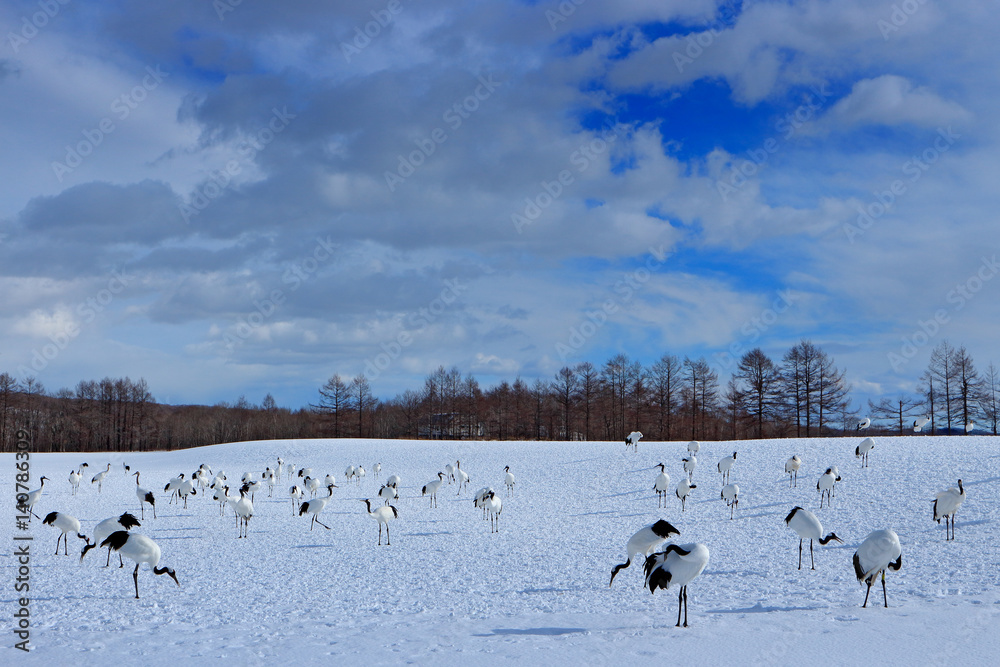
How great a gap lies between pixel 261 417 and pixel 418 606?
91.8 metres

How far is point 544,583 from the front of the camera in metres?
12.2

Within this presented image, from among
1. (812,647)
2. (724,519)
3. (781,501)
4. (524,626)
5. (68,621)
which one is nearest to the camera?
(812,647)

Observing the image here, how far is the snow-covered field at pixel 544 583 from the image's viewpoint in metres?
8.03

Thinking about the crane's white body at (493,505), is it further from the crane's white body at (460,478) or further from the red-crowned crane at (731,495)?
the crane's white body at (460,478)

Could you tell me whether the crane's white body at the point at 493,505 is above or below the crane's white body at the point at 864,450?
below

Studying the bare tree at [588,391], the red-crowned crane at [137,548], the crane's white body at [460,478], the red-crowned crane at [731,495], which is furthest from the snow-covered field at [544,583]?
the bare tree at [588,391]

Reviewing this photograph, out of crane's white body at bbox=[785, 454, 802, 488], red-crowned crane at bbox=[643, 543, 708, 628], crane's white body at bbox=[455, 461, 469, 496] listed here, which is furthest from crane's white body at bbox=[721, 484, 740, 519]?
crane's white body at bbox=[455, 461, 469, 496]

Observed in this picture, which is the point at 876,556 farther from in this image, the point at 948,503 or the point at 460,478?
the point at 460,478

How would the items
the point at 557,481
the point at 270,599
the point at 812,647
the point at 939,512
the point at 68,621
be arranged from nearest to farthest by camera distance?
the point at 812,647
the point at 68,621
the point at 270,599
the point at 939,512
the point at 557,481

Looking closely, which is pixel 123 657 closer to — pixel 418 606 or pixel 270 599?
pixel 270 599

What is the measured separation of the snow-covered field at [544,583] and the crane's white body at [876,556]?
1.70ft

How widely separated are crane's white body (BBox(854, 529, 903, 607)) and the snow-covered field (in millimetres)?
518

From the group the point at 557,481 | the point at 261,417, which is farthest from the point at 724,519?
the point at 261,417

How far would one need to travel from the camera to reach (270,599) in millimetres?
11195
